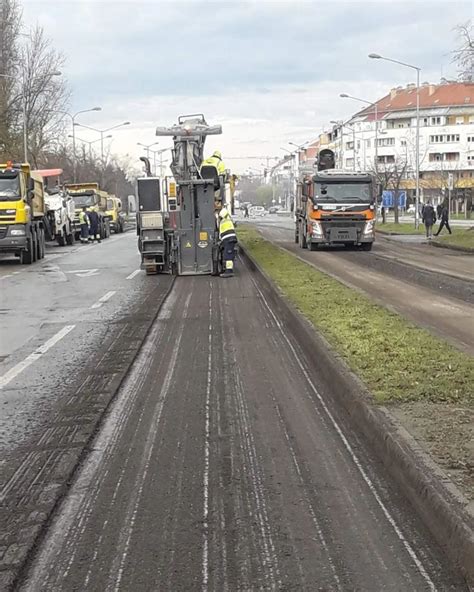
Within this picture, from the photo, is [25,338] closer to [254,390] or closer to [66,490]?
[254,390]

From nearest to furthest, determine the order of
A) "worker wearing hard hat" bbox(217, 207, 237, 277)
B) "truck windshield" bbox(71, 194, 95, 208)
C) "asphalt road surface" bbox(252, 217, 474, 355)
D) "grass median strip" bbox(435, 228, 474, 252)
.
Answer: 1. "asphalt road surface" bbox(252, 217, 474, 355)
2. "worker wearing hard hat" bbox(217, 207, 237, 277)
3. "grass median strip" bbox(435, 228, 474, 252)
4. "truck windshield" bbox(71, 194, 95, 208)

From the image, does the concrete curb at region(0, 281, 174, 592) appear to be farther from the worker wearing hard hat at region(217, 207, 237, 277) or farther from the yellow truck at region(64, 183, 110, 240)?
the yellow truck at region(64, 183, 110, 240)

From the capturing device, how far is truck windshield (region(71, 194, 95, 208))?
4661 centimetres

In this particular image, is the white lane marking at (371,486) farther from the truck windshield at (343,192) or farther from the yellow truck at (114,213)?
the yellow truck at (114,213)

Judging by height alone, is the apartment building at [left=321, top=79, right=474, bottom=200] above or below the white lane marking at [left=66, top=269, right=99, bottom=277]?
above

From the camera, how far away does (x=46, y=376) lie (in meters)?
8.71

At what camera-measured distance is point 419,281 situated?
1889 centimetres

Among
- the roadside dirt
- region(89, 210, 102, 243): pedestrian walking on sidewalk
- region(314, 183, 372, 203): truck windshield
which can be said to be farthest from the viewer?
region(89, 210, 102, 243): pedestrian walking on sidewalk

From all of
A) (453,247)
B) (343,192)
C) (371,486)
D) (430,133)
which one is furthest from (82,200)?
(430,133)

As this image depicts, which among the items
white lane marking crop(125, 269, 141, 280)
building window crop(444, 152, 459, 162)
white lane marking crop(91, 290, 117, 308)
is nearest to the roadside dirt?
white lane marking crop(91, 290, 117, 308)

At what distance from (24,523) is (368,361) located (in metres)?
4.41

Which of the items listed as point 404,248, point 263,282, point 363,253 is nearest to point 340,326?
point 263,282

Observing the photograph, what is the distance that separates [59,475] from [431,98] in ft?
374

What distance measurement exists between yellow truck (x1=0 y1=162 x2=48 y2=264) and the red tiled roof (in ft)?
292
